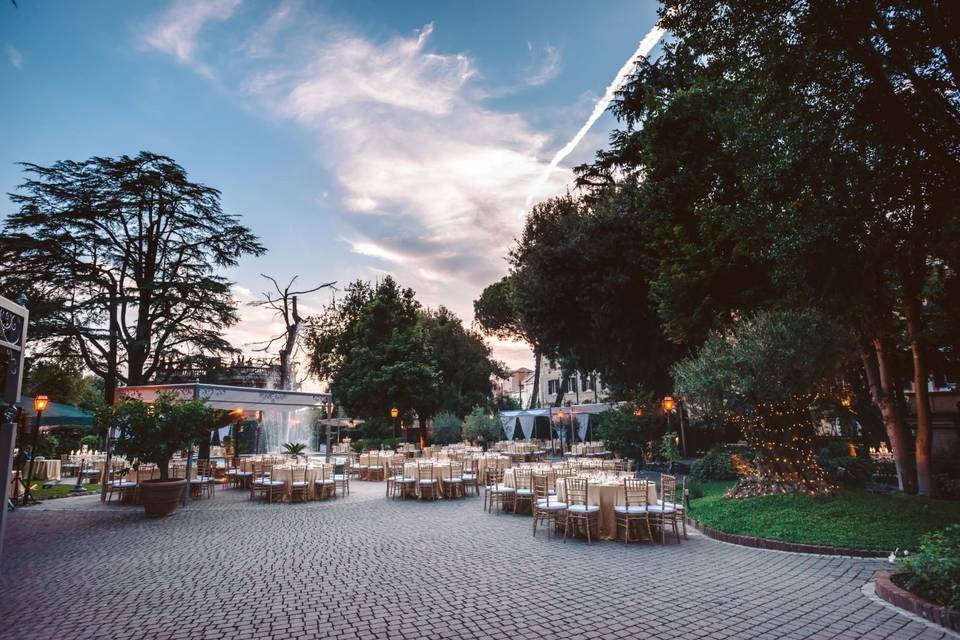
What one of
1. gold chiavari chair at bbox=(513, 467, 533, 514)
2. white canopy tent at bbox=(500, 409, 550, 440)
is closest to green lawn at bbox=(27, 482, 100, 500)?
gold chiavari chair at bbox=(513, 467, 533, 514)

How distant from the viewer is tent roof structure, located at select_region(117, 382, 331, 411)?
1306cm

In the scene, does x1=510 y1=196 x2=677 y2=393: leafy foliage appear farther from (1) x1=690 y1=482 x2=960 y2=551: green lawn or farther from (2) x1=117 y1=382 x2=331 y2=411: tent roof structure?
(2) x1=117 y1=382 x2=331 y2=411: tent roof structure

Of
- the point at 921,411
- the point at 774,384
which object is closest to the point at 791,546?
the point at 774,384

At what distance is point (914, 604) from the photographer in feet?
16.0

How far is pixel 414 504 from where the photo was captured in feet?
43.6

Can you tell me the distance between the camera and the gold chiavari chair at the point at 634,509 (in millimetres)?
8508

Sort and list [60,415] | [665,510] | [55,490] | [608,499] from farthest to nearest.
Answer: [60,415] → [55,490] → [608,499] → [665,510]

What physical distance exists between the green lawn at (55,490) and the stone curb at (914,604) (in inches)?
819

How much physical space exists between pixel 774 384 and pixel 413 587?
8.95 m

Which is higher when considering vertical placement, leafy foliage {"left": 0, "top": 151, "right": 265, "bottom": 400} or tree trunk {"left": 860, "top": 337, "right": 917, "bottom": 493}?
leafy foliage {"left": 0, "top": 151, "right": 265, "bottom": 400}

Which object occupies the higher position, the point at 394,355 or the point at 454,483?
the point at 394,355

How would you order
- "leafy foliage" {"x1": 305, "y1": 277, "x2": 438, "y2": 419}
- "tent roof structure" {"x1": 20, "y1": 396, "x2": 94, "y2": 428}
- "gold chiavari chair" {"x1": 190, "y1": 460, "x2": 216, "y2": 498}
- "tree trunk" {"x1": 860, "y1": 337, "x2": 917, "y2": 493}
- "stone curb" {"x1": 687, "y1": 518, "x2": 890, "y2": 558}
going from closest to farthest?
1. "stone curb" {"x1": 687, "y1": 518, "x2": 890, "y2": 558}
2. "tree trunk" {"x1": 860, "y1": 337, "x2": 917, "y2": 493}
3. "gold chiavari chair" {"x1": 190, "y1": 460, "x2": 216, "y2": 498}
4. "tent roof structure" {"x1": 20, "y1": 396, "x2": 94, "y2": 428}
5. "leafy foliage" {"x1": 305, "y1": 277, "x2": 438, "y2": 419}

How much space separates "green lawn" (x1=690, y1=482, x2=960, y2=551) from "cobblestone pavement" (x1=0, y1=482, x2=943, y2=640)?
65cm

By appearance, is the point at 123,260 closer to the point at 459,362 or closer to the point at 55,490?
the point at 55,490
